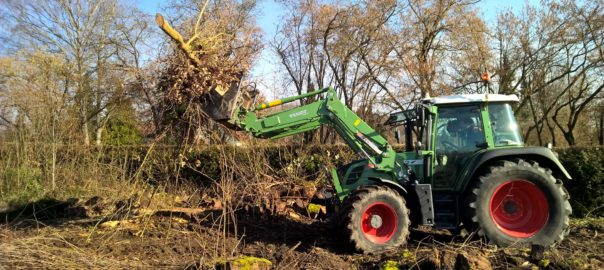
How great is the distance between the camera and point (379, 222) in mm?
6582

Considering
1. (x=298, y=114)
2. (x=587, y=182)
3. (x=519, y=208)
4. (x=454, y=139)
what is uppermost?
(x=298, y=114)

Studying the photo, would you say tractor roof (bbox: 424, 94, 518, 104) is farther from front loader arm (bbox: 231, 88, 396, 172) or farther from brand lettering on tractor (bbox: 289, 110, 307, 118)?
brand lettering on tractor (bbox: 289, 110, 307, 118)

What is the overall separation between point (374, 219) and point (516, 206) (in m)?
2.07

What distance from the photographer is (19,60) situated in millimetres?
25516

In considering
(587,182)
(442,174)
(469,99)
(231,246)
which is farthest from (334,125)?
(587,182)

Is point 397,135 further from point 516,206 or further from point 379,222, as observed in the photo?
point 516,206

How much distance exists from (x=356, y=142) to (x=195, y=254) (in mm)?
2846

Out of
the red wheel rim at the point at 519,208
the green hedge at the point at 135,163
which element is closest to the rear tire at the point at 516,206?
the red wheel rim at the point at 519,208

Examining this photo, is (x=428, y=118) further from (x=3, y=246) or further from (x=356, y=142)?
(x=3, y=246)

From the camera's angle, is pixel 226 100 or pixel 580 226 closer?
pixel 226 100

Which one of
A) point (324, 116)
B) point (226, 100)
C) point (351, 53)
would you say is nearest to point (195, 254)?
point (226, 100)

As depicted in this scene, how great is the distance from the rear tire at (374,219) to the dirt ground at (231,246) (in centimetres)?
20

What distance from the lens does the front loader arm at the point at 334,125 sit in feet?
23.1

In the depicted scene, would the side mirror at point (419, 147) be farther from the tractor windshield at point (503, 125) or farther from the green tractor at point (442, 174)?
the tractor windshield at point (503, 125)
